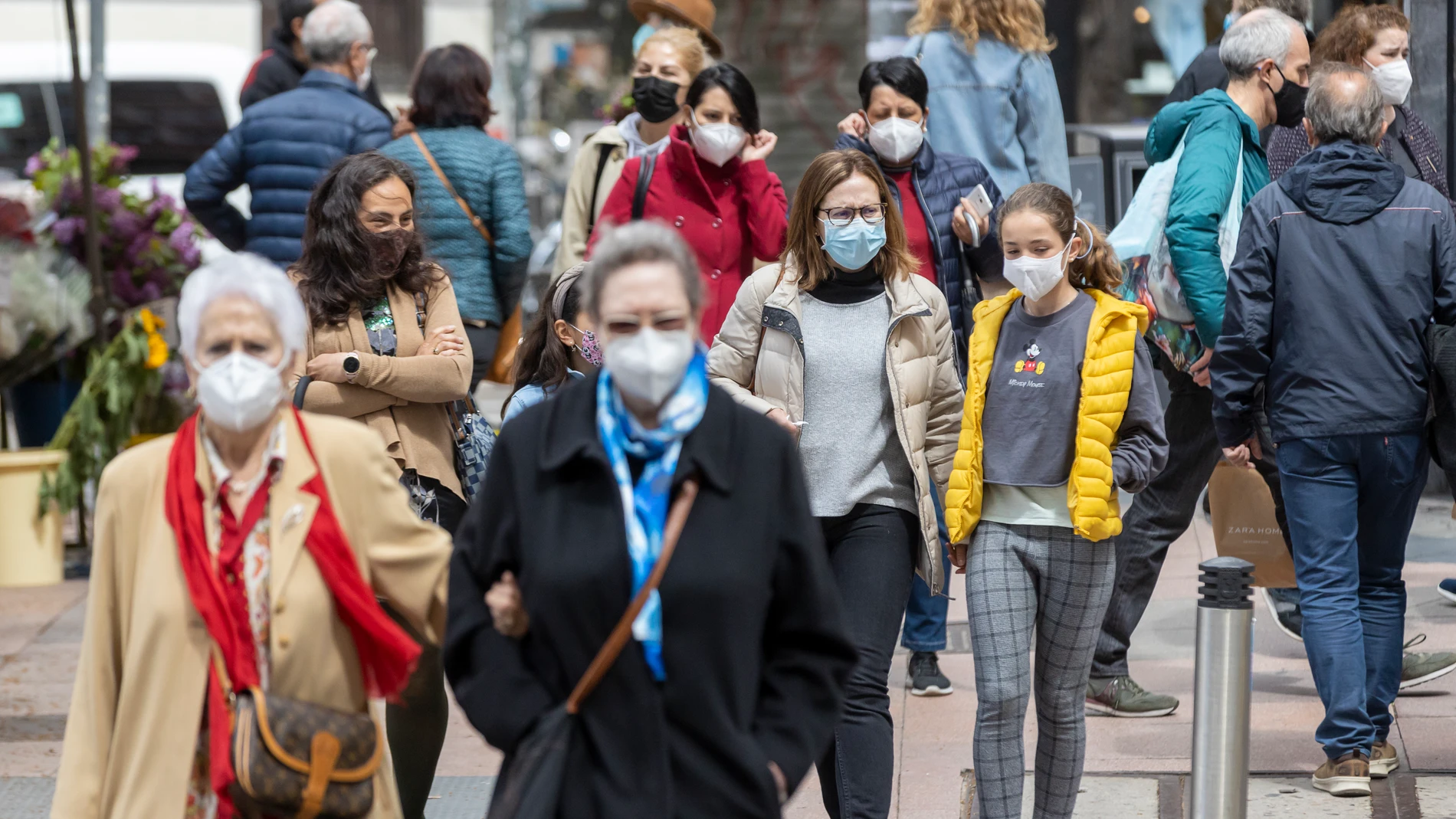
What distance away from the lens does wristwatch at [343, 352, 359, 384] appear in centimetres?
456

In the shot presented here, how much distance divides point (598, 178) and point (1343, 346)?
2957 millimetres

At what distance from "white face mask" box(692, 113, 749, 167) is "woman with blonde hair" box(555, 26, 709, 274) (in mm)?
826

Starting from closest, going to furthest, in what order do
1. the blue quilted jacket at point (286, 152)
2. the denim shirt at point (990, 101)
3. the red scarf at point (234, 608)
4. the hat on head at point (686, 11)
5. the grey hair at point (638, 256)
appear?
1. the grey hair at point (638, 256)
2. the red scarf at point (234, 608)
3. the denim shirt at point (990, 101)
4. the blue quilted jacket at point (286, 152)
5. the hat on head at point (686, 11)

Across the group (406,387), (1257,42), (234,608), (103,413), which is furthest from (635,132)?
(234,608)

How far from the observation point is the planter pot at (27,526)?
8219 millimetres

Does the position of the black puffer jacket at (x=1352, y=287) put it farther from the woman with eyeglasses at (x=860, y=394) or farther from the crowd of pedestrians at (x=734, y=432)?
the woman with eyeglasses at (x=860, y=394)

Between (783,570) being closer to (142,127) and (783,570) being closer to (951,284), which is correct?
(951,284)

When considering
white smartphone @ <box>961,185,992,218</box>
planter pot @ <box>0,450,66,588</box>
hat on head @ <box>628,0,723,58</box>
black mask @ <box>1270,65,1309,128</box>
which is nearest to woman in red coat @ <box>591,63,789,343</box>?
white smartphone @ <box>961,185,992,218</box>

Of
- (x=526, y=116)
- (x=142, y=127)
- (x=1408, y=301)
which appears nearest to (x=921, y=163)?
(x=1408, y=301)

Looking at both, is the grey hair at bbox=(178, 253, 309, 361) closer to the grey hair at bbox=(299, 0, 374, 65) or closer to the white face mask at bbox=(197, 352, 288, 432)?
the white face mask at bbox=(197, 352, 288, 432)

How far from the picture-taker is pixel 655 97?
691 centimetres

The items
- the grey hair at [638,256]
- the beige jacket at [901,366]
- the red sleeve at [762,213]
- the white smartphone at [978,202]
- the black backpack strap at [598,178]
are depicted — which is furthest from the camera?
the black backpack strap at [598,178]

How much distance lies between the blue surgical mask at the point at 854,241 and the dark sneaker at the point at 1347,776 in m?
2.00

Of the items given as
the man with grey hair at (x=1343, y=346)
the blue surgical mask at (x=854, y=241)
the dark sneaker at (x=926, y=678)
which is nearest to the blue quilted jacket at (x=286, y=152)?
the dark sneaker at (x=926, y=678)
